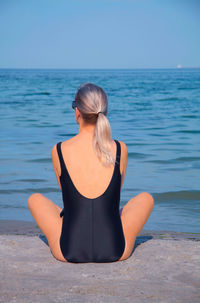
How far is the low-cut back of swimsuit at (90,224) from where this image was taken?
2945 mm

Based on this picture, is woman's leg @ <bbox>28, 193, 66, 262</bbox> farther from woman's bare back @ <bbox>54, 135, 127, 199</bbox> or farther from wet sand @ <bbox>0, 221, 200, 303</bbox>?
woman's bare back @ <bbox>54, 135, 127, 199</bbox>

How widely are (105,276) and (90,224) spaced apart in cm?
35

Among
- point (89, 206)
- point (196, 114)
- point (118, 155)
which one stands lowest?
point (196, 114)

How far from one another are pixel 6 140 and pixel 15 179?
13.5 feet

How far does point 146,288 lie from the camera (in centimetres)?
263

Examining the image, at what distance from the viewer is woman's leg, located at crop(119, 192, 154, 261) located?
3.15 m

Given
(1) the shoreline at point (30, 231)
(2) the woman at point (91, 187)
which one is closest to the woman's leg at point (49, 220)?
(2) the woman at point (91, 187)

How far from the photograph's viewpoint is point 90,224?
2.95m

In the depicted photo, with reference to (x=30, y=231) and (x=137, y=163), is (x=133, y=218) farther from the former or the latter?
(x=137, y=163)

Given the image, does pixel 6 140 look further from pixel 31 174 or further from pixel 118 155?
pixel 118 155

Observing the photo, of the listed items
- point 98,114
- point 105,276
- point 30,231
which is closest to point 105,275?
point 105,276

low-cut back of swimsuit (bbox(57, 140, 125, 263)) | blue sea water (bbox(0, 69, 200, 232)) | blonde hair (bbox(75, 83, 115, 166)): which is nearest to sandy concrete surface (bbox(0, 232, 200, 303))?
low-cut back of swimsuit (bbox(57, 140, 125, 263))

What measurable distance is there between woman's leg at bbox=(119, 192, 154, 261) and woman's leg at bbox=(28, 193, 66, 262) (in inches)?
18.1

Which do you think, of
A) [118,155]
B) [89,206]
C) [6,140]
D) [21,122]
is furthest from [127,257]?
[21,122]
